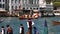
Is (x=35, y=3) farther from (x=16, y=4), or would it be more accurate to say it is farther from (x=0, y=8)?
(x=0, y=8)

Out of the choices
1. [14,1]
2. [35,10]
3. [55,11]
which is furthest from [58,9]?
[14,1]

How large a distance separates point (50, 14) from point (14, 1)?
56.5 ft

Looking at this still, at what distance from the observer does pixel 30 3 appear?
118688 millimetres

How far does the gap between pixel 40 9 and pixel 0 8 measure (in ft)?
51.8

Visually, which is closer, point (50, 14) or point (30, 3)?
point (50, 14)

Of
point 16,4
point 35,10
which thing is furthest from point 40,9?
point 16,4

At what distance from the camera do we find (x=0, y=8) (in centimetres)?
11200

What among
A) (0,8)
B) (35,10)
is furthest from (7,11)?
(35,10)

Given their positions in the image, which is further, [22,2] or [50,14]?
[22,2]

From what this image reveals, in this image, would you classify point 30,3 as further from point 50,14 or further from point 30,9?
point 50,14

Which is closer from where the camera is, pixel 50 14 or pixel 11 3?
pixel 50 14

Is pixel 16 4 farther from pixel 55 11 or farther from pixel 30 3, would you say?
pixel 55 11

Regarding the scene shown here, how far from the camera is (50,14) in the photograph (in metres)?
111

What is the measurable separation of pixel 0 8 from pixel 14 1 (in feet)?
30.4
